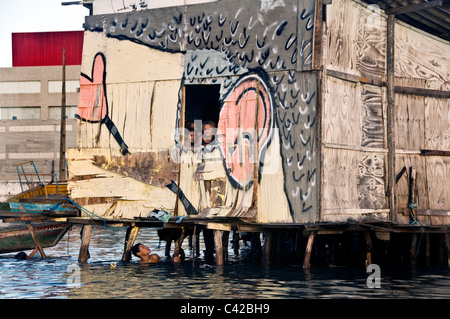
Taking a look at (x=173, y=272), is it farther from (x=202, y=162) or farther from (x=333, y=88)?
(x=333, y=88)

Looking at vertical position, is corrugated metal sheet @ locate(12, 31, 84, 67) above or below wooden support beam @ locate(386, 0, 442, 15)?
above

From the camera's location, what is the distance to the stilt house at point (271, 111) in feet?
54.2

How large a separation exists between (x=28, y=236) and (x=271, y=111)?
1001cm

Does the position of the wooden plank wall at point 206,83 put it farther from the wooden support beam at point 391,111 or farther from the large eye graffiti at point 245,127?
the wooden support beam at point 391,111

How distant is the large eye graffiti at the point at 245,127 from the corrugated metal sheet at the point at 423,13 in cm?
382

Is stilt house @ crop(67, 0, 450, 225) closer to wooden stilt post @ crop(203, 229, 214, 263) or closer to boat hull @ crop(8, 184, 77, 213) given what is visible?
boat hull @ crop(8, 184, 77, 213)

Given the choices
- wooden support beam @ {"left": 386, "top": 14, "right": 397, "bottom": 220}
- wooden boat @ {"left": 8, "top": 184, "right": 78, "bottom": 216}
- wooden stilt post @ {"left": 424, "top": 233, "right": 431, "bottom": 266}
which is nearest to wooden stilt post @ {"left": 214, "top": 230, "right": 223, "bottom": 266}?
wooden boat @ {"left": 8, "top": 184, "right": 78, "bottom": 216}

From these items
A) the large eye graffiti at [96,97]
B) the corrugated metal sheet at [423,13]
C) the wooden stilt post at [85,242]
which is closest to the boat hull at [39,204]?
the wooden stilt post at [85,242]

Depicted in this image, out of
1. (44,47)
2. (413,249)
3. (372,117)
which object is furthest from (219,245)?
(44,47)

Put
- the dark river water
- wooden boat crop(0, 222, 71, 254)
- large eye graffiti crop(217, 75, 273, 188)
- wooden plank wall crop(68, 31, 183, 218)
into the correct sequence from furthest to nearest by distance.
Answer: wooden boat crop(0, 222, 71, 254), wooden plank wall crop(68, 31, 183, 218), large eye graffiti crop(217, 75, 273, 188), the dark river water

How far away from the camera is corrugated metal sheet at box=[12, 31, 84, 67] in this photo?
58.0m

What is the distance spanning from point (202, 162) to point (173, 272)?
300 centimetres

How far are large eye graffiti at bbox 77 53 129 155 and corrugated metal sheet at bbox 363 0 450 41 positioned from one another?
7655 millimetres
